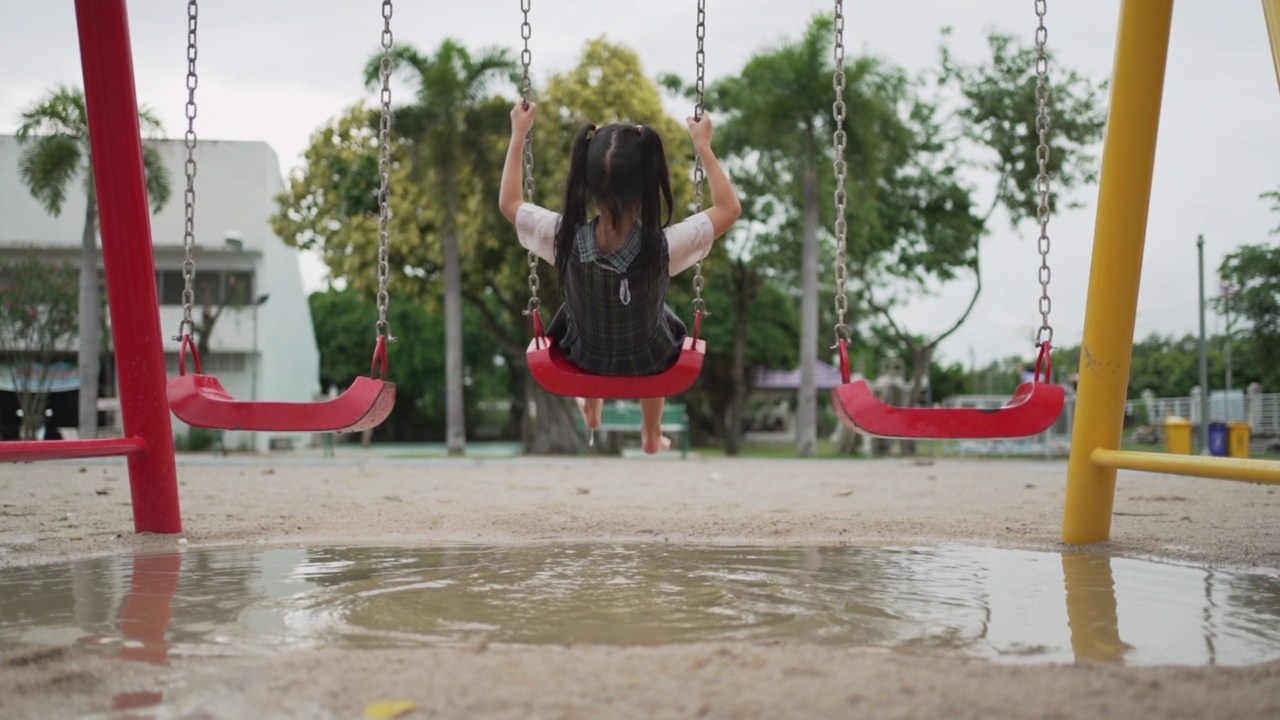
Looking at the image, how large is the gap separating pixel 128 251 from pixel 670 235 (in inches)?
127

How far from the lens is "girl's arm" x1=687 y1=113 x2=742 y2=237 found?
4477mm

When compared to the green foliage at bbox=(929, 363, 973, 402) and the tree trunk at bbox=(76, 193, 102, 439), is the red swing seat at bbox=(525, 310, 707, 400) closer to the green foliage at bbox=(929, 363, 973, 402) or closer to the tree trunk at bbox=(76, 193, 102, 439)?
the tree trunk at bbox=(76, 193, 102, 439)

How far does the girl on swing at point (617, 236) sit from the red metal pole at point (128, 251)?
237 cm

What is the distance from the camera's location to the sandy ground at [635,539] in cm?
242

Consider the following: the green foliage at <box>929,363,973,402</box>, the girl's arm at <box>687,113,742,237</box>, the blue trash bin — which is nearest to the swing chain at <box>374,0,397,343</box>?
the girl's arm at <box>687,113,742,237</box>

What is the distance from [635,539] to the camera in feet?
19.9

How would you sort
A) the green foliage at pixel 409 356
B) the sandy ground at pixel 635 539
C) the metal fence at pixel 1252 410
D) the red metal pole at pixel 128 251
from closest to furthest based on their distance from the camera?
the sandy ground at pixel 635 539
the red metal pole at pixel 128 251
the metal fence at pixel 1252 410
the green foliage at pixel 409 356

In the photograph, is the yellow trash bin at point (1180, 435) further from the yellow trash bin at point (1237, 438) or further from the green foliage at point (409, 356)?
the green foliage at point (409, 356)

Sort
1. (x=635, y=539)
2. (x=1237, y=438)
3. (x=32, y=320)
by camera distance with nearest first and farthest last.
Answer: (x=635, y=539) → (x=1237, y=438) → (x=32, y=320)

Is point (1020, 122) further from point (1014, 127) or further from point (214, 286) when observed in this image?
point (214, 286)

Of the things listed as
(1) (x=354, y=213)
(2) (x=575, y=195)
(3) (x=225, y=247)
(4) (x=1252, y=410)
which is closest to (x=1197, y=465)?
(2) (x=575, y=195)

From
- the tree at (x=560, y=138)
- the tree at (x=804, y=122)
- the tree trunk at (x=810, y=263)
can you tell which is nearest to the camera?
the tree at (x=804, y=122)

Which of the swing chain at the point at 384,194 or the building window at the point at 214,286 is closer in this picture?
the swing chain at the point at 384,194

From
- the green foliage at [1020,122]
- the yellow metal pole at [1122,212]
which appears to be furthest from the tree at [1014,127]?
the yellow metal pole at [1122,212]
